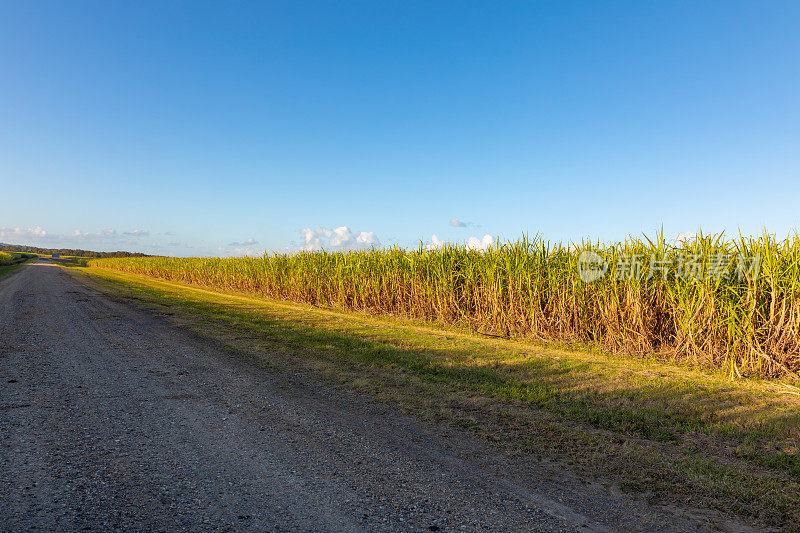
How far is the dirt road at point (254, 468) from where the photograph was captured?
308 cm

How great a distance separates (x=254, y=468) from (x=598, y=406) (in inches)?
186

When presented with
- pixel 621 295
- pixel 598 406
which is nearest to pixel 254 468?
pixel 598 406

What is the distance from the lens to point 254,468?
12.4 feet

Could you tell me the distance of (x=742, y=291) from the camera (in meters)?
8.70

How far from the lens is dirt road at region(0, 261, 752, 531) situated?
308cm
